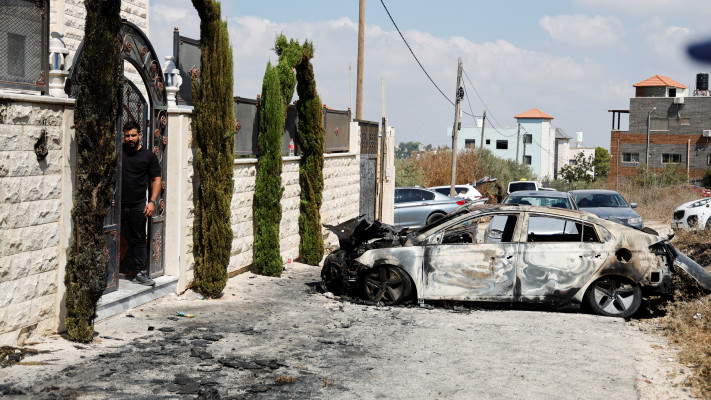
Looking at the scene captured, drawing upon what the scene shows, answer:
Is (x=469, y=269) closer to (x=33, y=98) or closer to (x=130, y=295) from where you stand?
(x=130, y=295)

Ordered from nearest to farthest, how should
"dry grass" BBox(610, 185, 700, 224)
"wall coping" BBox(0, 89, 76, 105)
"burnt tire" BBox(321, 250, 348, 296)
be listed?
"wall coping" BBox(0, 89, 76, 105)
"burnt tire" BBox(321, 250, 348, 296)
"dry grass" BBox(610, 185, 700, 224)

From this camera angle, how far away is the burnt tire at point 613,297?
10.6m

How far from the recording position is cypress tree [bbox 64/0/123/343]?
748cm

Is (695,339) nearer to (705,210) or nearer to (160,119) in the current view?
(160,119)

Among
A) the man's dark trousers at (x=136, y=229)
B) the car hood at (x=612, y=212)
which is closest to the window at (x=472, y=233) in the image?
the man's dark trousers at (x=136, y=229)

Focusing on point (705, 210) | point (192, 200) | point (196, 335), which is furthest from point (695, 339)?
point (705, 210)

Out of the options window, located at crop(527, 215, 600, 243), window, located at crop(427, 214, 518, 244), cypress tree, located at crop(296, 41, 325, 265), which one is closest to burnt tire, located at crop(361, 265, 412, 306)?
window, located at crop(427, 214, 518, 244)

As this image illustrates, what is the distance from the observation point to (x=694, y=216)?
22.3 metres

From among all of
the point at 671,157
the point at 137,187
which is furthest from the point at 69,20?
A: the point at 671,157

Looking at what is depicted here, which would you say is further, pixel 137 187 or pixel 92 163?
pixel 137 187

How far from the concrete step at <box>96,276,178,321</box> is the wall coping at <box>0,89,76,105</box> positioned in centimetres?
228

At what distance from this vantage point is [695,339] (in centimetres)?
877

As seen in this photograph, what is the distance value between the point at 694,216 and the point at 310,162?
43.0ft

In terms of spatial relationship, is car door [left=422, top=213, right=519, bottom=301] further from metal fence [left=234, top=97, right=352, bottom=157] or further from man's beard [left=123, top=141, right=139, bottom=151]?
man's beard [left=123, top=141, right=139, bottom=151]
